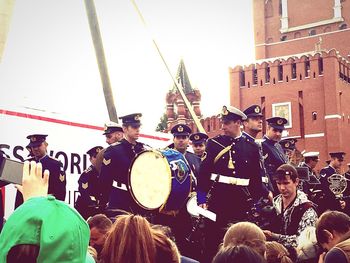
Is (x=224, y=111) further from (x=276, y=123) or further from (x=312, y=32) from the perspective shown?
(x=312, y=32)

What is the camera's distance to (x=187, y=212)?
7020mm

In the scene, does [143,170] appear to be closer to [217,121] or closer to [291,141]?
[291,141]

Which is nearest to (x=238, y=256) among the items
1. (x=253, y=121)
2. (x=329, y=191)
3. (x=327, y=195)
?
(x=253, y=121)

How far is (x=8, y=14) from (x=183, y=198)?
528 centimetres

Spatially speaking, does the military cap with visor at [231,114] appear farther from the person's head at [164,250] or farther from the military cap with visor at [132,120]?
the person's head at [164,250]

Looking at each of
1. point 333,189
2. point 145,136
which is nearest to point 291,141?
point 333,189

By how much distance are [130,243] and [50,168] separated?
5.49 metres

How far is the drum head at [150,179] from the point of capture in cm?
637

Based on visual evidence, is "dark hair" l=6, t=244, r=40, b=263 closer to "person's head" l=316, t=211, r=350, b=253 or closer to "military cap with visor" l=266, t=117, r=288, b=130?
"person's head" l=316, t=211, r=350, b=253

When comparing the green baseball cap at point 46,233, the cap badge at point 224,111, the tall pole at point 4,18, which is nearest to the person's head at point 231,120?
the cap badge at point 224,111

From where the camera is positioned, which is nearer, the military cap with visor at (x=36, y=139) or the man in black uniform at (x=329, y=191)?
the military cap with visor at (x=36, y=139)

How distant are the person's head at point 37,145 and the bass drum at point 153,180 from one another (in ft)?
6.72

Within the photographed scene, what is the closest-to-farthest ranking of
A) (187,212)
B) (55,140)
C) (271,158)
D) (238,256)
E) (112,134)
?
1. (238,256)
2. (187,212)
3. (271,158)
4. (112,134)
5. (55,140)

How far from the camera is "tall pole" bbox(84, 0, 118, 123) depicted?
13531 millimetres
